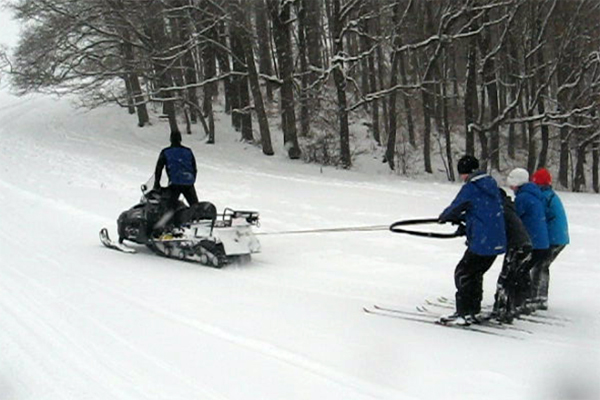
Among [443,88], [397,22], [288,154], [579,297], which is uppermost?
[397,22]

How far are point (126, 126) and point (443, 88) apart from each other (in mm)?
15669

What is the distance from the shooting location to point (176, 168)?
11.1 meters

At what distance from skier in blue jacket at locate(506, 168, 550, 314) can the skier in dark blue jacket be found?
5501 millimetres

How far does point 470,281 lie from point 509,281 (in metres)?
0.50

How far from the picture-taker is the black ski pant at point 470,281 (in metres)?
7.16

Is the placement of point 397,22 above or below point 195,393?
above

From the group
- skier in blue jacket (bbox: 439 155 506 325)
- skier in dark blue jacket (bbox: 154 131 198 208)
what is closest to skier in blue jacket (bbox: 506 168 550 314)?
skier in blue jacket (bbox: 439 155 506 325)

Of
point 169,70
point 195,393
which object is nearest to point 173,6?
point 169,70

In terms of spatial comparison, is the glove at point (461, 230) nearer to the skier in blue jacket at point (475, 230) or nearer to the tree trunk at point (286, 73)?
the skier in blue jacket at point (475, 230)

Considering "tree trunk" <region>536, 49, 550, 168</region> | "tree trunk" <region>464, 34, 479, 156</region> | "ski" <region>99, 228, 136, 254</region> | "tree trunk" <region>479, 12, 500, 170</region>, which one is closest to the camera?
"ski" <region>99, 228, 136, 254</region>

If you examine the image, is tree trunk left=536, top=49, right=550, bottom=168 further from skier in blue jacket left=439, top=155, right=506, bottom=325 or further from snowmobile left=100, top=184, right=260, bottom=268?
skier in blue jacket left=439, top=155, right=506, bottom=325

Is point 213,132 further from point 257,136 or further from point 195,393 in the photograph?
point 195,393

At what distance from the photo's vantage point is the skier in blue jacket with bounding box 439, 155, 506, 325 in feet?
23.1

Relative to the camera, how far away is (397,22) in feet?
86.2
